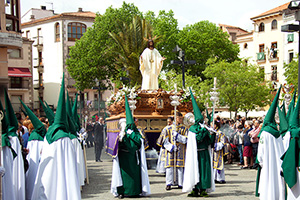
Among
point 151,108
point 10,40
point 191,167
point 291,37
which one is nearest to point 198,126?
point 191,167

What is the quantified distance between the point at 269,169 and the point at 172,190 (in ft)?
10.5

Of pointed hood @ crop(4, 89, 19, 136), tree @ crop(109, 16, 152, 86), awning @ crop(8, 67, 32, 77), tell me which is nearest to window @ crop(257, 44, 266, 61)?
tree @ crop(109, 16, 152, 86)

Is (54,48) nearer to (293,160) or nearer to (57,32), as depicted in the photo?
(57,32)

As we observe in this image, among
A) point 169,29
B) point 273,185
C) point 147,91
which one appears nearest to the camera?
point 273,185

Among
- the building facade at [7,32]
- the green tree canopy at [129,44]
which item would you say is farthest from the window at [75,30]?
the building facade at [7,32]

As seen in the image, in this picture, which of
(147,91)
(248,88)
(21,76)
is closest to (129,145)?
(147,91)

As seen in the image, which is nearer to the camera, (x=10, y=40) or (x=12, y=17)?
(x=10, y=40)

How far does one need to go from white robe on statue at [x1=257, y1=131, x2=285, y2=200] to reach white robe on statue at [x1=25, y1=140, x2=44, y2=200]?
4.40 m

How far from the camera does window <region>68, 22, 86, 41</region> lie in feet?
196

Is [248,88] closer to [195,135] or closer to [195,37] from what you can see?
[195,37]

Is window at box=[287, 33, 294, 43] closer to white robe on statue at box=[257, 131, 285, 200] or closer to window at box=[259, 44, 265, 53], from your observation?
window at box=[259, 44, 265, 53]

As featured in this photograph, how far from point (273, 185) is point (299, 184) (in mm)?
1333

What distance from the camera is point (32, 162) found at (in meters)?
9.38

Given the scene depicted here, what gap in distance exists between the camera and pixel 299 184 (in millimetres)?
8055
